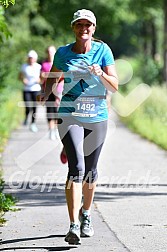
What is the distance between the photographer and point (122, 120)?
26719mm

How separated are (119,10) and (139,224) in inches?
1531

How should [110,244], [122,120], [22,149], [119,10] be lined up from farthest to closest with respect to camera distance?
[119,10]
[122,120]
[22,149]
[110,244]

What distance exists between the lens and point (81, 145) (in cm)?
785

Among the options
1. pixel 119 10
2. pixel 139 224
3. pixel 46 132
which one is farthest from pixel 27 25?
pixel 139 224

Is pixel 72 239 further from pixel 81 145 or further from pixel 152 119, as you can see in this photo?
pixel 152 119

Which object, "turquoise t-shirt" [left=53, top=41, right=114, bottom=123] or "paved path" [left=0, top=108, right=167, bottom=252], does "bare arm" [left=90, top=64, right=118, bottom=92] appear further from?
"paved path" [left=0, top=108, right=167, bottom=252]

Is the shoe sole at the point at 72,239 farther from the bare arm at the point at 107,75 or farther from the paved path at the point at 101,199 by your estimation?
the bare arm at the point at 107,75

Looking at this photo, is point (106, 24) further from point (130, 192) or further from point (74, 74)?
point (74, 74)

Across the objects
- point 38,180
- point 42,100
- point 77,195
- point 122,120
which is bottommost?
point 122,120

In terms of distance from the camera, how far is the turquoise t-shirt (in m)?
7.86

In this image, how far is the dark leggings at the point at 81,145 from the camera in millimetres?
7777

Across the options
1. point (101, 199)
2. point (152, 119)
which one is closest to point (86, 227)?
point (101, 199)

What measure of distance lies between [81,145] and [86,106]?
35 cm

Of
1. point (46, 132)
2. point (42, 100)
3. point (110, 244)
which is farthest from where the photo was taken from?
point (46, 132)
